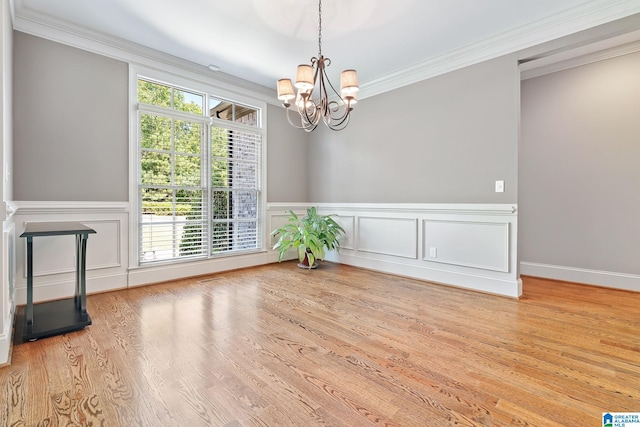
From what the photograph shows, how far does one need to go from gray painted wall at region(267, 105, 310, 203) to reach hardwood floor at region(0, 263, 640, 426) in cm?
231

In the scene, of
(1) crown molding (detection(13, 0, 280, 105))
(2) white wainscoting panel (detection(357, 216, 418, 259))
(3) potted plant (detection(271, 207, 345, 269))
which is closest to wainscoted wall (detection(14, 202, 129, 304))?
(1) crown molding (detection(13, 0, 280, 105))

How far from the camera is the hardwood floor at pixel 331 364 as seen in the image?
1.33m

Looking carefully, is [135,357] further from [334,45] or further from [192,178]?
[334,45]

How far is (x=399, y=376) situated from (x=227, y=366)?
3.32 ft

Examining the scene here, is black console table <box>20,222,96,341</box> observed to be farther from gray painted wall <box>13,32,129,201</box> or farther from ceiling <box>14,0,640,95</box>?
ceiling <box>14,0,640,95</box>

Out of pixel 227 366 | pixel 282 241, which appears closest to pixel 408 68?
pixel 282 241

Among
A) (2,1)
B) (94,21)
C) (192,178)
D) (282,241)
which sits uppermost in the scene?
(94,21)

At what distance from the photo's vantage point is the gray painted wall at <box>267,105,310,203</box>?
4.71 metres

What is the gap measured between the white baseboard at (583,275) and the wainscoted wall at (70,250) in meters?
5.20

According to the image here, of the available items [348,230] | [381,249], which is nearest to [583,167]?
[381,249]

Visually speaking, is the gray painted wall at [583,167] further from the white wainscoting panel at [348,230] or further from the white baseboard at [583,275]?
the white wainscoting panel at [348,230]

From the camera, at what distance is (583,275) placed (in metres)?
3.53

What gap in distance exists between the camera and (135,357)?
1.81 metres

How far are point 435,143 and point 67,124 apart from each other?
163 inches
